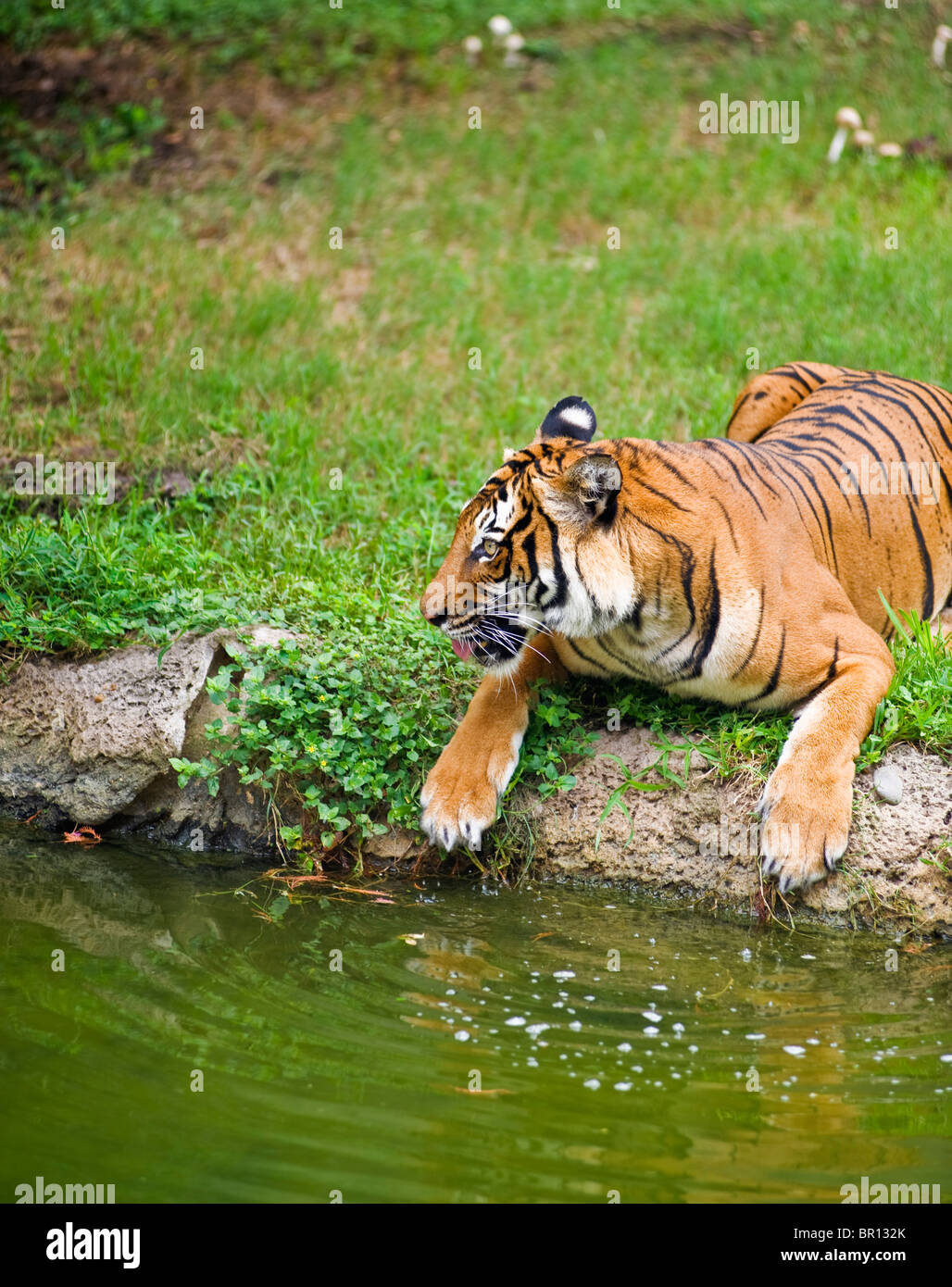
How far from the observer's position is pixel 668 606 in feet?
12.8

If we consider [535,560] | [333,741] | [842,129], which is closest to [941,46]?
[842,129]

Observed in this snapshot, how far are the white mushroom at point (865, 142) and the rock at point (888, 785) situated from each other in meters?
6.61

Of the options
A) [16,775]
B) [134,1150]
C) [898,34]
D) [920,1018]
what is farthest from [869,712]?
[898,34]

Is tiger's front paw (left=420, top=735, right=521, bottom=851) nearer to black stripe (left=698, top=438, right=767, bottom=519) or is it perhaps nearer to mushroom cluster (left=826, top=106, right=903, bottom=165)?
black stripe (left=698, top=438, right=767, bottom=519)

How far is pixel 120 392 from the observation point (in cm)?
643

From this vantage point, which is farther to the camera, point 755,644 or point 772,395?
point 772,395

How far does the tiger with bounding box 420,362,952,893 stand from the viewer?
152 inches

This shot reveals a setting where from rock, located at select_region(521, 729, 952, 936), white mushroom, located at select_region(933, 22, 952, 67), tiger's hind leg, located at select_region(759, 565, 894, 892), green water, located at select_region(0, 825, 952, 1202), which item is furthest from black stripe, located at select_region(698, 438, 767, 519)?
white mushroom, located at select_region(933, 22, 952, 67)

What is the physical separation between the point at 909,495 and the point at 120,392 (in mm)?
3789

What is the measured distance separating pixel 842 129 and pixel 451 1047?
27.3 feet

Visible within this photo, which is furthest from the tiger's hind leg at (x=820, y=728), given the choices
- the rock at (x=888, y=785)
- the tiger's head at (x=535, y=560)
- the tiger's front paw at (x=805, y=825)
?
the tiger's head at (x=535, y=560)

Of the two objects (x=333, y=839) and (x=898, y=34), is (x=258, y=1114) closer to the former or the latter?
(x=333, y=839)

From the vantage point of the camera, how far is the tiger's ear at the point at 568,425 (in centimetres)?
419

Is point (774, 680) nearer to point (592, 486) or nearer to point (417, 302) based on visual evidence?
point (592, 486)
